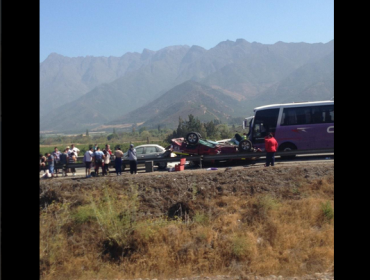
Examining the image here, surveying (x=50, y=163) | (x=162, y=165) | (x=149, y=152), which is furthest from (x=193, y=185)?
(x=50, y=163)

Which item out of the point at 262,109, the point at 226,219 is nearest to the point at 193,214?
the point at 226,219

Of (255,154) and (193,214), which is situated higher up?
(255,154)

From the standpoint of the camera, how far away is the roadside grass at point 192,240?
958cm

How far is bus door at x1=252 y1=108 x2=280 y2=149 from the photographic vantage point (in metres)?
18.4

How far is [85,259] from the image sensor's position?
34.1 ft

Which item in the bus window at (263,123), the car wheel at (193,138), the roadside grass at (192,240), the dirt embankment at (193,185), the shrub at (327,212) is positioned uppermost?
the bus window at (263,123)

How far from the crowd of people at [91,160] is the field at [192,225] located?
5.02 ft

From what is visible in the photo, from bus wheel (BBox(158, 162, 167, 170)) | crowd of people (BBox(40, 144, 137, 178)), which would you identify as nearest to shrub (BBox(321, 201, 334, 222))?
crowd of people (BBox(40, 144, 137, 178))

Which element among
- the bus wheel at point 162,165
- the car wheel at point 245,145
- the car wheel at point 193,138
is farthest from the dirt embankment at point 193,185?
the bus wheel at point 162,165

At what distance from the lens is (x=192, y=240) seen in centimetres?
1067
